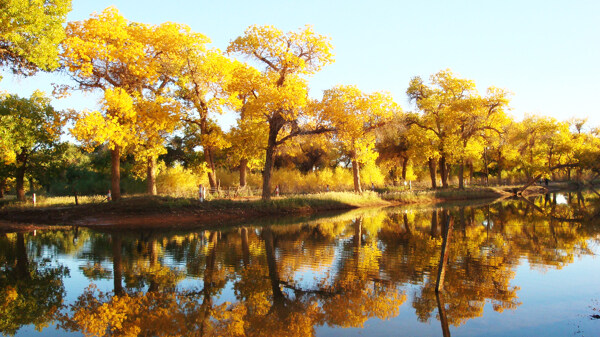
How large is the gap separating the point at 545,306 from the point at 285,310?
5151 mm

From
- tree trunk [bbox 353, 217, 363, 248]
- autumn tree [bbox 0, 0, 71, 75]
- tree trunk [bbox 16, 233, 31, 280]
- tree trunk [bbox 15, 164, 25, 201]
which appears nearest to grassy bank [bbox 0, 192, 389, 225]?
tree trunk [bbox 15, 164, 25, 201]

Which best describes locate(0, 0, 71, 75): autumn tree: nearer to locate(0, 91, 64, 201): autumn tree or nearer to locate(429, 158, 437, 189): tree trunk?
locate(0, 91, 64, 201): autumn tree

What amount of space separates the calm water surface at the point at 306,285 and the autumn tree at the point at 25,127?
12.2 m

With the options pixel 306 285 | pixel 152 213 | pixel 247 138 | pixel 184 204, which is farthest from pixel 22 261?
pixel 247 138

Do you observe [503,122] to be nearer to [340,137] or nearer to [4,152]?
[340,137]

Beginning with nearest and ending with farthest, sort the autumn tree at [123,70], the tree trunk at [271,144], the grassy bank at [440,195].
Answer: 1. the autumn tree at [123,70]
2. the tree trunk at [271,144]
3. the grassy bank at [440,195]

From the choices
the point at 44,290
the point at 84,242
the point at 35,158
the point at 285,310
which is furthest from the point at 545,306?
the point at 35,158

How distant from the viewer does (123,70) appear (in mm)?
25281

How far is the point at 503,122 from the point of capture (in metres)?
42.7

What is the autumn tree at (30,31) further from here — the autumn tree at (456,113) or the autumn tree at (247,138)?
the autumn tree at (456,113)

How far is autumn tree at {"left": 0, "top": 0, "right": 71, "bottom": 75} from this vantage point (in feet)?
52.9

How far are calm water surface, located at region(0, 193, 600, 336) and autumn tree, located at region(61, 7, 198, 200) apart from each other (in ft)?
23.0

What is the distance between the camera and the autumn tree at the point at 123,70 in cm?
2267

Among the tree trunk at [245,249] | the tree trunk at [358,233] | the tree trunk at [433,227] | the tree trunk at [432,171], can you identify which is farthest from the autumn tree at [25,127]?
the tree trunk at [432,171]
